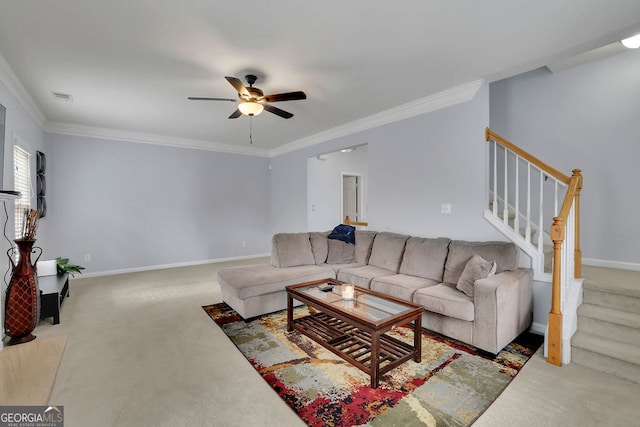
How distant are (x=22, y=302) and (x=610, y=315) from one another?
16.9 ft

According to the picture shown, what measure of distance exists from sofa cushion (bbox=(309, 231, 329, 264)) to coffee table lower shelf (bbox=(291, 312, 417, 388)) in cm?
124

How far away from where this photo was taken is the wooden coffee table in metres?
2.08

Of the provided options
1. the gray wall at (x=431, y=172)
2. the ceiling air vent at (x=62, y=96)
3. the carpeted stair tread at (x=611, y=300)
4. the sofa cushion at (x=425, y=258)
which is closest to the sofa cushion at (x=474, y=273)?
the sofa cushion at (x=425, y=258)

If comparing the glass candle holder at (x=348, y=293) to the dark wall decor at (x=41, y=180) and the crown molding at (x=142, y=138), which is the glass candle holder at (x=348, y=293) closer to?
the dark wall decor at (x=41, y=180)

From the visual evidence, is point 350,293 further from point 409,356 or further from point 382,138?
point 382,138

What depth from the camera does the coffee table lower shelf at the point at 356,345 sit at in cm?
213

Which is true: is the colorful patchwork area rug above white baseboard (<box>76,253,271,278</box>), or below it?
below

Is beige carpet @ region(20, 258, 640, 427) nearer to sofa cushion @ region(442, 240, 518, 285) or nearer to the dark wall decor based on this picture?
sofa cushion @ region(442, 240, 518, 285)

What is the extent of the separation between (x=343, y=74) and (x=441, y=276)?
7.98ft

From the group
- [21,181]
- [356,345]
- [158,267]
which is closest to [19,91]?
[21,181]

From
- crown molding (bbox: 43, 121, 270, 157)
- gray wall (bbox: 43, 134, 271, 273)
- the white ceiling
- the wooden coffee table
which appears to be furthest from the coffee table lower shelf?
crown molding (bbox: 43, 121, 270, 157)

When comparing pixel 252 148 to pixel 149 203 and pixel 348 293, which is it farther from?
pixel 348 293

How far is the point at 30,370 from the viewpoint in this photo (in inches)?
87.0

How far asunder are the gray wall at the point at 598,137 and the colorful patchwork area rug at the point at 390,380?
174 cm
